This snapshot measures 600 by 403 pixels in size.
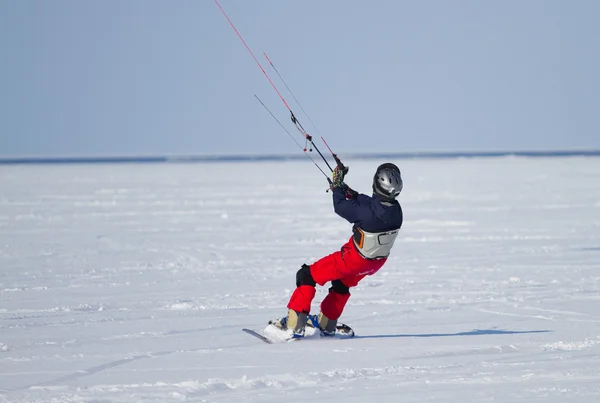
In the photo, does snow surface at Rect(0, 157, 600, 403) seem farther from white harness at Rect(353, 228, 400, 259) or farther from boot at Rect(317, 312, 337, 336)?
white harness at Rect(353, 228, 400, 259)

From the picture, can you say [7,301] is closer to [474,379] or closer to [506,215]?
[474,379]

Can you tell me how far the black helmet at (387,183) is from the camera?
6695mm

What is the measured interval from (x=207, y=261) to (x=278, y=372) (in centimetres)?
723

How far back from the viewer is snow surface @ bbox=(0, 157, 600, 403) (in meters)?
5.50

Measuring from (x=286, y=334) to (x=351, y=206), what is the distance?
3.66 ft

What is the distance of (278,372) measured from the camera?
5773 mm

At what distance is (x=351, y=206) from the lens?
6707 mm

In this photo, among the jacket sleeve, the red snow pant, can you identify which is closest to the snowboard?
the red snow pant

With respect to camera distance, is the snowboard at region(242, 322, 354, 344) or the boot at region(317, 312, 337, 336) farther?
the boot at region(317, 312, 337, 336)

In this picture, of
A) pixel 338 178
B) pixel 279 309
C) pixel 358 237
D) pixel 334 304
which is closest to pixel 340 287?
pixel 334 304

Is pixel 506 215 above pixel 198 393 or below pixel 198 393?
above

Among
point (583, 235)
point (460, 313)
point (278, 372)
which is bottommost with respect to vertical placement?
point (278, 372)

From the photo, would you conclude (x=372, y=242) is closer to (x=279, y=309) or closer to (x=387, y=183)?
(x=387, y=183)

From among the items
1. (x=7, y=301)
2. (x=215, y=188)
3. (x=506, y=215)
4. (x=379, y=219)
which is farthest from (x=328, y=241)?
(x=215, y=188)
